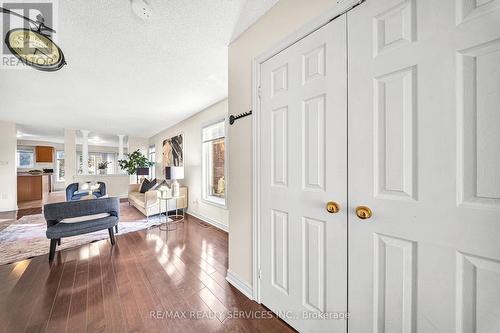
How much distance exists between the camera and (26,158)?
808cm

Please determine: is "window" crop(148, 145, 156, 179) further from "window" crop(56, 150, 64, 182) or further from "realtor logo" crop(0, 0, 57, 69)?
"realtor logo" crop(0, 0, 57, 69)

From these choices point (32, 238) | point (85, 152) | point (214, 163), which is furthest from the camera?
point (85, 152)

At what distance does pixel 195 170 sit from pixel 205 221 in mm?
1256

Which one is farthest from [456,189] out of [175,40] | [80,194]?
[80,194]

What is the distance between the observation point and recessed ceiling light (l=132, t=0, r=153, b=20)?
1.36m

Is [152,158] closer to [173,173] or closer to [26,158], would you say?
[173,173]

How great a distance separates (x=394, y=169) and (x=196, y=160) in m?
4.05

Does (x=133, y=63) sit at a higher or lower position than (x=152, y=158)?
higher

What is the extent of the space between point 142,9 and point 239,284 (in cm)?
253

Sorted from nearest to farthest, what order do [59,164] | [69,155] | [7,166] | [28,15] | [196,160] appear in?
[28,15] → [196,160] → [7,166] → [69,155] → [59,164]

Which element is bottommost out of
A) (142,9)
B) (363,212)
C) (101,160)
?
(363,212)

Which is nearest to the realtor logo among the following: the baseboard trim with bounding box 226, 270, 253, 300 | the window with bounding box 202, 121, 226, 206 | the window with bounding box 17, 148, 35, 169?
the window with bounding box 202, 121, 226, 206

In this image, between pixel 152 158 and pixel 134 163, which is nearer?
pixel 134 163

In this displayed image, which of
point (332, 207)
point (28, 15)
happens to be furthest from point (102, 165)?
point (332, 207)
